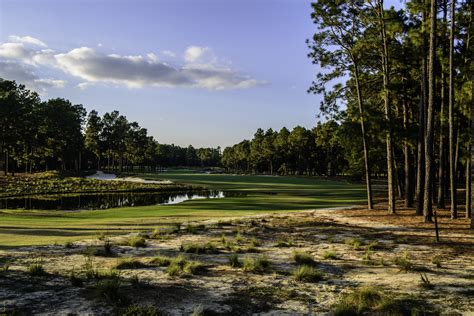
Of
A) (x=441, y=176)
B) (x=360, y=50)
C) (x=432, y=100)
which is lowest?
(x=441, y=176)

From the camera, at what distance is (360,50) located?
23.4 meters

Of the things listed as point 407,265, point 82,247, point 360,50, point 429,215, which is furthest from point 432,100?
point 82,247

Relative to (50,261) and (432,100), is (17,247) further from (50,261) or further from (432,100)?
(432,100)

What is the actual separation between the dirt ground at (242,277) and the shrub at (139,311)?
0.44 ft

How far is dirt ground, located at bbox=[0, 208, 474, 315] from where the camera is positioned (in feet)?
21.2

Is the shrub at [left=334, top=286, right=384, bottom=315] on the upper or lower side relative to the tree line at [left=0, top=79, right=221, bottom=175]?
lower

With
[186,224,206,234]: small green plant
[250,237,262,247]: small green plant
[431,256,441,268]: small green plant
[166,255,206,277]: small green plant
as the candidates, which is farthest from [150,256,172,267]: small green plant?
[431,256,441,268]: small green plant

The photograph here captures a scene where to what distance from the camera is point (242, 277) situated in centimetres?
841

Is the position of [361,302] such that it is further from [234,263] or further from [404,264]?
[234,263]

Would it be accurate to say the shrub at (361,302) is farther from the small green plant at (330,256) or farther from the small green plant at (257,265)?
the small green plant at (330,256)

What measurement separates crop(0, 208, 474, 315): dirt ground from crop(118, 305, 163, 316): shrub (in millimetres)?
135

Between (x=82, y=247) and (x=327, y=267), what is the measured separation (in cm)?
718

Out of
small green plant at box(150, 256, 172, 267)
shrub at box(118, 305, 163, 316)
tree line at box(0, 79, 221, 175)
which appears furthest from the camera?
tree line at box(0, 79, 221, 175)

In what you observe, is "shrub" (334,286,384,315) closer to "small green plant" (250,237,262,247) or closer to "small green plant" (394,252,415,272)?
"small green plant" (394,252,415,272)
